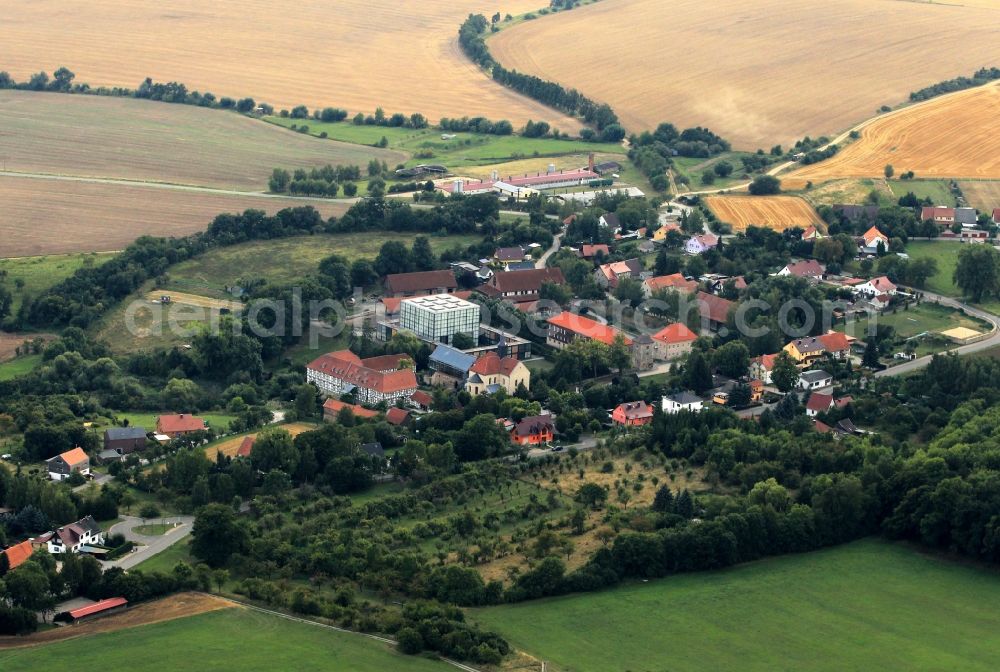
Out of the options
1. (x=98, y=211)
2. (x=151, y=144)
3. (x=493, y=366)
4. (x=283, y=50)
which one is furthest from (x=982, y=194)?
(x=283, y=50)

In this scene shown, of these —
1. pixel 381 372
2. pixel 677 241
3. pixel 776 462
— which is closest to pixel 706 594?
pixel 776 462

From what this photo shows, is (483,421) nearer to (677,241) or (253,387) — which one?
(253,387)

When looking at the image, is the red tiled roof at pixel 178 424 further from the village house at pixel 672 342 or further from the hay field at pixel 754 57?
the hay field at pixel 754 57

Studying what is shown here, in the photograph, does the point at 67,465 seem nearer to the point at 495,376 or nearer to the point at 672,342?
the point at 495,376

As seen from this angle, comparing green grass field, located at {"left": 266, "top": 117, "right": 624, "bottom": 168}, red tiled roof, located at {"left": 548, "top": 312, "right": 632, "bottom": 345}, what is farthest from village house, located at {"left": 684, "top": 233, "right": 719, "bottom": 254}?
green grass field, located at {"left": 266, "top": 117, "right": 624, "bottom": 168}

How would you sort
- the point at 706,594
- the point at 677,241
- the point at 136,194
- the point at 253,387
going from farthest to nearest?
the point at 136,194 < the point at 677,241 < the point at 253,387 < the point at 706,594

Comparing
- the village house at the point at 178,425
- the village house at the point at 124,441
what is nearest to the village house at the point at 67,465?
the village house at the point at 124,441
